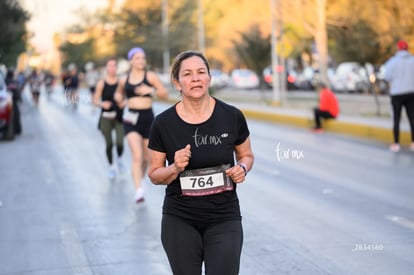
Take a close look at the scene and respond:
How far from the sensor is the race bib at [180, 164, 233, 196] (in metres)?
4.39

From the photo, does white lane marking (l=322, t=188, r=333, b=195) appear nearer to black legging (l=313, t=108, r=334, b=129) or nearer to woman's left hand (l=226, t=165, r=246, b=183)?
woman's left hand (l=226, t=165, r=246, b=183)

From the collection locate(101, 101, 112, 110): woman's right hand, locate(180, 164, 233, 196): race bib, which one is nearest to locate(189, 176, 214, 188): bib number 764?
Answer: locate(180, 164, 233, 196): race bib

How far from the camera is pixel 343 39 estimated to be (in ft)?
90.3

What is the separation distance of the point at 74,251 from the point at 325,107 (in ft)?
44.7

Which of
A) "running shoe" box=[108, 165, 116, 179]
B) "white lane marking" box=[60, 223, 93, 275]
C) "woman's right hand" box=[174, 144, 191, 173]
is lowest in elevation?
"running shoe" box=[108, 165, 116, 179]

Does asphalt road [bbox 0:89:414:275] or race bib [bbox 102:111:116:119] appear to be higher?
race bib [bbox 102:111:116:119]

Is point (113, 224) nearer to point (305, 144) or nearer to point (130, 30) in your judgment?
point (305, 144)

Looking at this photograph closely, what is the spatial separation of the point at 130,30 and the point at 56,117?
41.3m

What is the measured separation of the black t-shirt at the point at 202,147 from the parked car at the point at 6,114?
50.7 feet

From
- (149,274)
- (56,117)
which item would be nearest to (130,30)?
(56,117)

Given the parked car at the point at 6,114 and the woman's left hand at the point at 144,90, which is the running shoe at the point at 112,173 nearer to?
the woman's left hand at the point at 144,90

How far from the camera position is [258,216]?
9.25 m

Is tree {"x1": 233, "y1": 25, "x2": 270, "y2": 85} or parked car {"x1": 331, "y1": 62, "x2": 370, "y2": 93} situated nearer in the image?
tree {"x1": 233, "y1": 25, "x2": 270, "y2": 85}

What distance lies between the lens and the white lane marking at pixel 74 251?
6.92 m
